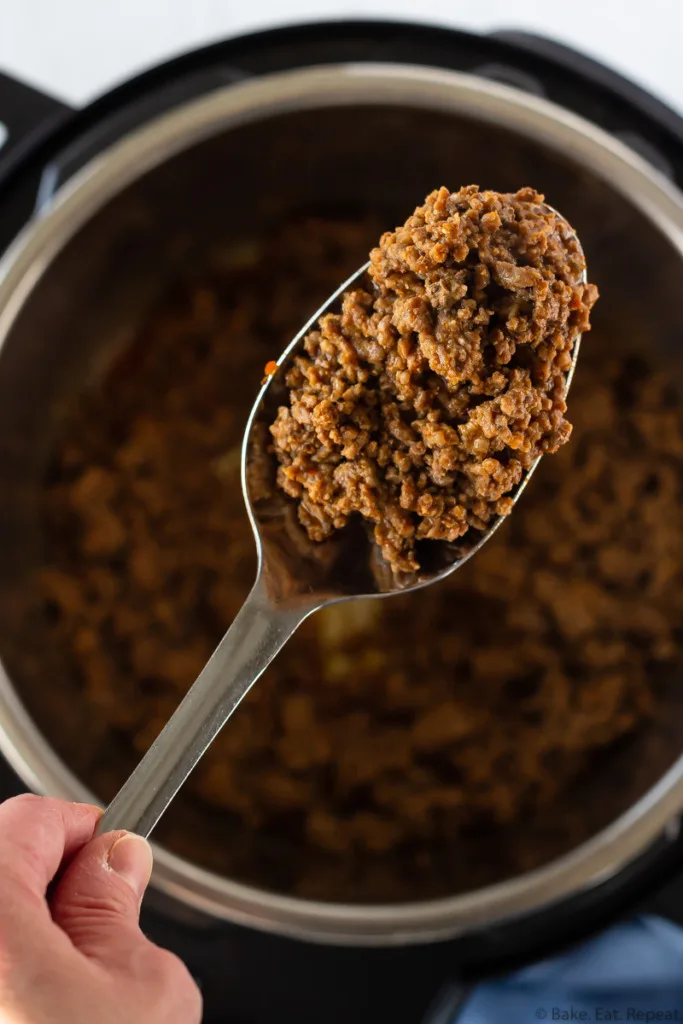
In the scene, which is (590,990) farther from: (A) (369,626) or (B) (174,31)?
(B) (174,31)

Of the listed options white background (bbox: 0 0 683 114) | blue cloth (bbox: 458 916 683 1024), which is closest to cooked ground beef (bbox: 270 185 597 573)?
blue cloth (bbox: 458 916 683 1024)

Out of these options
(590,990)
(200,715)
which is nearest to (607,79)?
(200,715)

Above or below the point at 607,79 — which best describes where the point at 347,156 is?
below

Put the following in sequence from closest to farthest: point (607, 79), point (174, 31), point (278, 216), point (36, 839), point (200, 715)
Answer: point (36, 839)
point (200, 715)
point (607, 79)
point (278, 216)
point (174, 31)

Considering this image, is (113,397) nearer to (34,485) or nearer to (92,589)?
(34,485)

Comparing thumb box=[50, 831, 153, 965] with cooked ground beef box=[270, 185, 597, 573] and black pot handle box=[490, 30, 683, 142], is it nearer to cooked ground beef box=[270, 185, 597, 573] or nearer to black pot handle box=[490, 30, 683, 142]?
cooked ground beef box=[270, 185, 597, 573]

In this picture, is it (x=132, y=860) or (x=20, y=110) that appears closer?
(x=132, y=860)

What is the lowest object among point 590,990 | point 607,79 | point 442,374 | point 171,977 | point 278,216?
point 590,990
